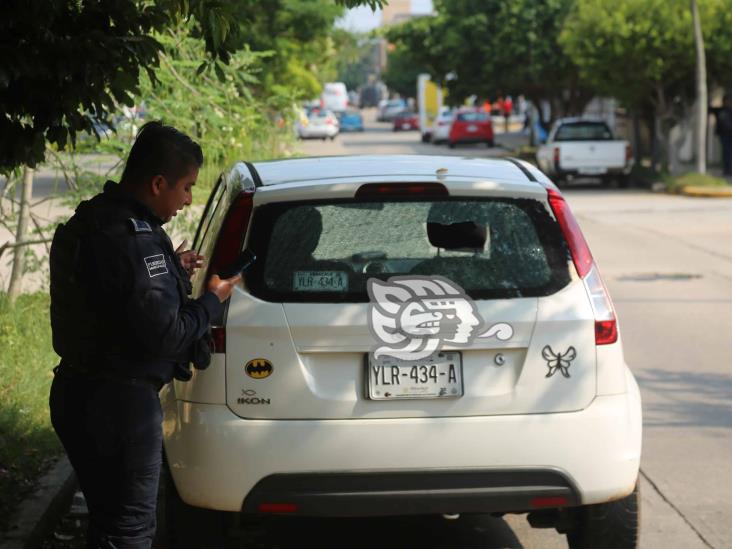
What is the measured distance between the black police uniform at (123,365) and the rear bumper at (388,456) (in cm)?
65

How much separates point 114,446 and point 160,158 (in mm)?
861

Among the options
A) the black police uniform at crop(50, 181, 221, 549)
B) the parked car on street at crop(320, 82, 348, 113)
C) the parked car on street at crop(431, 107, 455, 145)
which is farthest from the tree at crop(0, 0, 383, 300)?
the parked car on street at crop(320, 82, 348, 113)

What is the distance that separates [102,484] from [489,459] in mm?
1395

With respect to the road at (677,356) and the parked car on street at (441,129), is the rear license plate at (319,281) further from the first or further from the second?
the parked car on street at (441,129)

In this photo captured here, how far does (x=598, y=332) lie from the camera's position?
16.0ft

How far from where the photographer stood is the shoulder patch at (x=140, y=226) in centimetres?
393

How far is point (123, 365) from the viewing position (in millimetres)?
4012

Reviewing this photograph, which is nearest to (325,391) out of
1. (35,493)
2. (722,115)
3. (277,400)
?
(277,400)

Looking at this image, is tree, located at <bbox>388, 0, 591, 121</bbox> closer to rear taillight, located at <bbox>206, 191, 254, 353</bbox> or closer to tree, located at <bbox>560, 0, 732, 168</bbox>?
tree, located at <bbox>560, 0, 732, 168</bbox>

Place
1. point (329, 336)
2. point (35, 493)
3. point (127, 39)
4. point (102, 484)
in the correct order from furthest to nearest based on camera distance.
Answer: point (35, 493) < point (127, 39) < point (329, 336) < point (102, 484)

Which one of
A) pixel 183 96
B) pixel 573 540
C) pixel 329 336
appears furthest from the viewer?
pixel 183 96

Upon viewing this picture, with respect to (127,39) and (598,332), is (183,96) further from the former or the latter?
(598,332)

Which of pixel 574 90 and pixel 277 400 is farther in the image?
pixel 574 90

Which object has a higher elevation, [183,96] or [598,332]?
[183,96]
